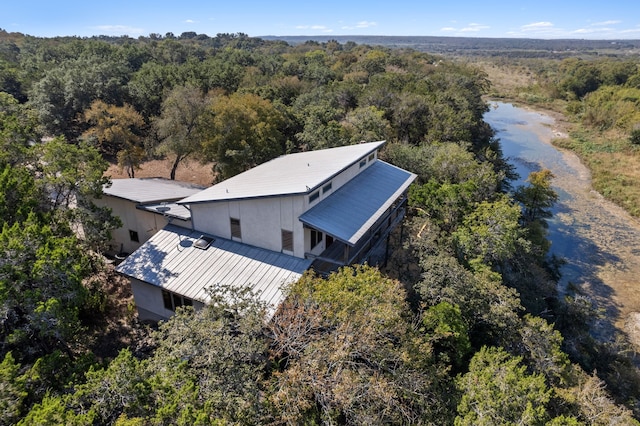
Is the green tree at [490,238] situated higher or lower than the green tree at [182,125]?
lower

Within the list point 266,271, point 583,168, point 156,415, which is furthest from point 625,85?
point 156,415

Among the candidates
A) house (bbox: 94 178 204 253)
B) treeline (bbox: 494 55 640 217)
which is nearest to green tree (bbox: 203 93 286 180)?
house (bbox: 94 178 204 253)

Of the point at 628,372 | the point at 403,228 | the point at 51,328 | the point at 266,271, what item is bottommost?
the point at 628,372

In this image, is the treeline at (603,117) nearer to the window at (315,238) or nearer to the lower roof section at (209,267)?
the window at (315,238)

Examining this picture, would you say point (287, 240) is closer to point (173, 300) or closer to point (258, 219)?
point (258, 219)

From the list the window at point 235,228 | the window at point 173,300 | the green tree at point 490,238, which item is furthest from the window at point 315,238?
the green tree at point 490,238

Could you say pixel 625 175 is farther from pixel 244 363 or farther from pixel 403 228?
pixel 244 363

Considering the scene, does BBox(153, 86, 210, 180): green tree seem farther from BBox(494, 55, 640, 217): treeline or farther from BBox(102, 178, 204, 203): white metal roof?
BBox(494, 55, 640, 217): treeline
